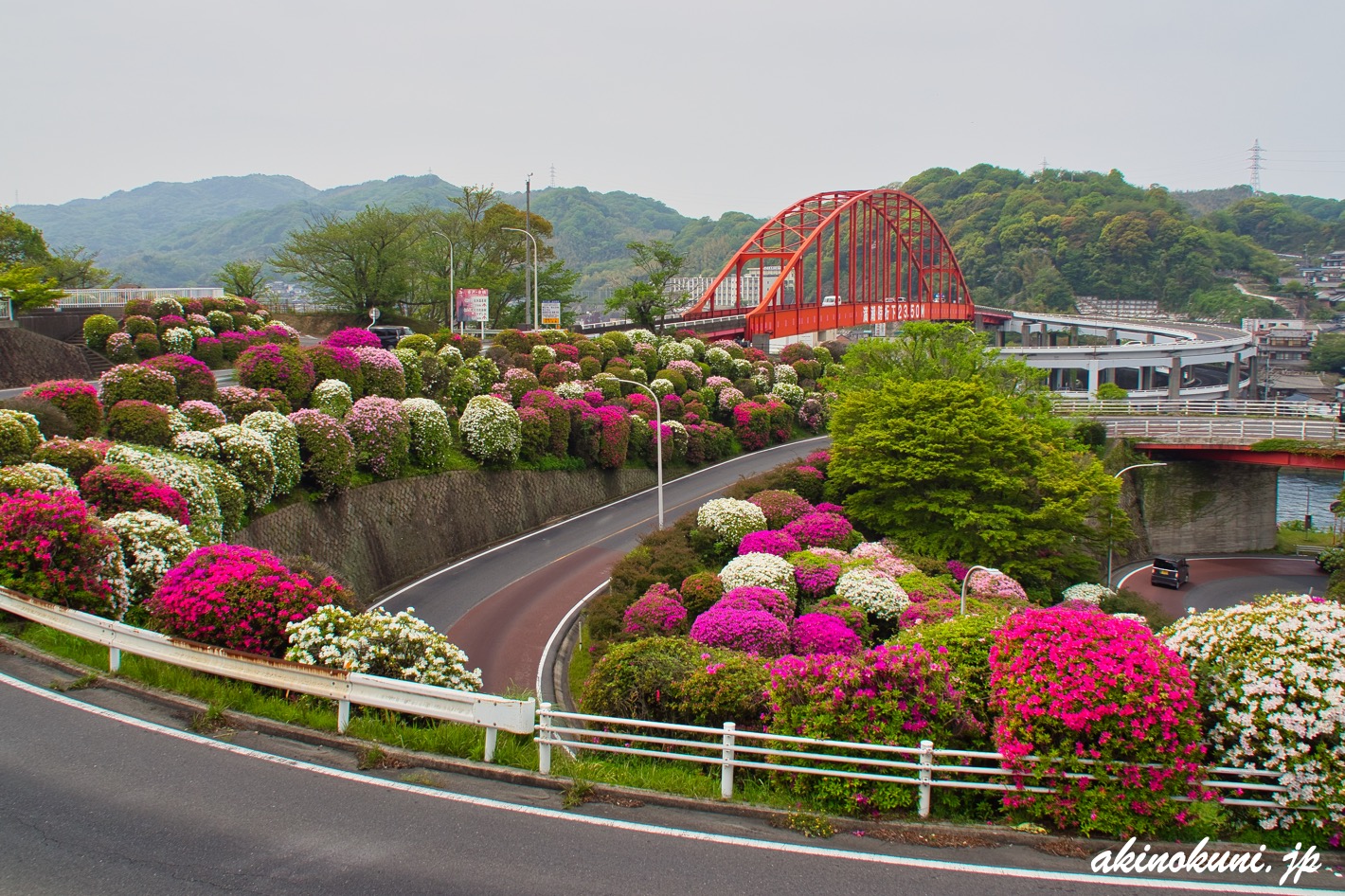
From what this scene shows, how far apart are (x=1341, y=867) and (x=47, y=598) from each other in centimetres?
1403

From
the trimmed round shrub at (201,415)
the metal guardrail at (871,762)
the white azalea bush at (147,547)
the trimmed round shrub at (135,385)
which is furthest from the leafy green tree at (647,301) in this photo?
the metal guardrail at (871,762)

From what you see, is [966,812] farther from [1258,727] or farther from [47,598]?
[47,598]

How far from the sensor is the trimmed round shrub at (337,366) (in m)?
31.2

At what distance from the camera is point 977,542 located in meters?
31.8

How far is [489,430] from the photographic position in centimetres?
3319

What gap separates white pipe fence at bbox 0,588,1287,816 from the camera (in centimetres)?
793

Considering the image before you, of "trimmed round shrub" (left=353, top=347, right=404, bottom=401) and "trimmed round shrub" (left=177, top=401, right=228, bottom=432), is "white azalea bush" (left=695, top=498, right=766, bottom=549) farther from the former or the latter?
"trimmed round shrub" (left=177, top=401, right=228, bottom=432)

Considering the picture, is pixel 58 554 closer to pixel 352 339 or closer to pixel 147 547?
pixel 147 547

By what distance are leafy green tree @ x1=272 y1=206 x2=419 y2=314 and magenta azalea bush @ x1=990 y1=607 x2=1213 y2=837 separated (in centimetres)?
5762

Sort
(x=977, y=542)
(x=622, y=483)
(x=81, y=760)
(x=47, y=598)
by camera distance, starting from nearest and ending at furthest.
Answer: (x=81, y=760), (x=47, y=598), (x=977, y=542), (x=622, y=483)

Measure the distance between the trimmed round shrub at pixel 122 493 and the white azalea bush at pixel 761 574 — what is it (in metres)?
12.7

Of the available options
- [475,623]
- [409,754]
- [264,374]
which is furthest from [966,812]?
[264,374]

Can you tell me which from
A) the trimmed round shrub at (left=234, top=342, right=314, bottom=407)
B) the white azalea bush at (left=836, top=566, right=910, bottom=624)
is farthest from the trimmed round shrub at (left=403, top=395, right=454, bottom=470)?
the white azalea bush at (left=836, top=566, right=910, bottom=624)

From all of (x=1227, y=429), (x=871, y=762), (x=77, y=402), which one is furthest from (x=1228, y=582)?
(x=77, y=402)
